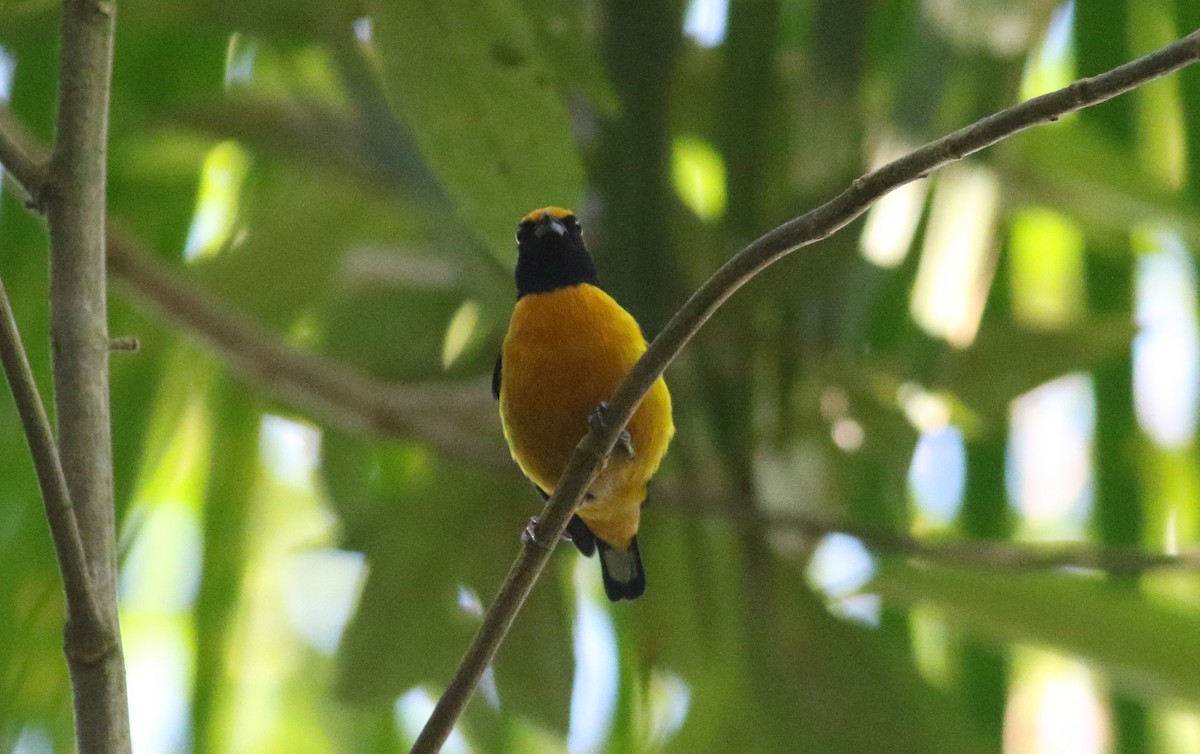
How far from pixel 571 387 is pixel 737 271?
49.8 inches

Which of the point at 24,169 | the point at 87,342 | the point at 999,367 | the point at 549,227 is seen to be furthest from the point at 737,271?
the point at 999,367

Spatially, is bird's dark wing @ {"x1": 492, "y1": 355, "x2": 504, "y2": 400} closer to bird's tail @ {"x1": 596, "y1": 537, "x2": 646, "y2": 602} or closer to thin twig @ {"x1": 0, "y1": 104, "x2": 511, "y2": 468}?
thin twig @ {"x1": 0, "y1": 104, "x2": 511, "y2": 468}

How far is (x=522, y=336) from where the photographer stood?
114 inches

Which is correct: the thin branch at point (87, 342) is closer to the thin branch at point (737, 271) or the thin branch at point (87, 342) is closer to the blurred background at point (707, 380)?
Answer: the thin branch at point (737, 271)

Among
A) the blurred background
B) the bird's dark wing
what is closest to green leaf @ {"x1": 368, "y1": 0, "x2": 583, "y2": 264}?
the blurred background

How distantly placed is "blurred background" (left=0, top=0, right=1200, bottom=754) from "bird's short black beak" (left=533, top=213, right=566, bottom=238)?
0.10m

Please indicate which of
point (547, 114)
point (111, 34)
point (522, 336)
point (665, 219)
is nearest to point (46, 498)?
point (111, 34)

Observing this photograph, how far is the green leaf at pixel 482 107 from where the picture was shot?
81.4 inches

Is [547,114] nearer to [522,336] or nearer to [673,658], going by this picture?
[522,336]

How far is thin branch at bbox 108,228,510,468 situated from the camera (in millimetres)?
3057

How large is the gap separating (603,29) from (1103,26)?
1020 mm

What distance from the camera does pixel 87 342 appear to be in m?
1.48

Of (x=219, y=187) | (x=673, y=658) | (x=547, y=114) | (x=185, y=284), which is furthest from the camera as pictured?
(x=219, y=187)

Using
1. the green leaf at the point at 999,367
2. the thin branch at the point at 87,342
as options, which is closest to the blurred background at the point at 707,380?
the green leaf at the point at 999,367
